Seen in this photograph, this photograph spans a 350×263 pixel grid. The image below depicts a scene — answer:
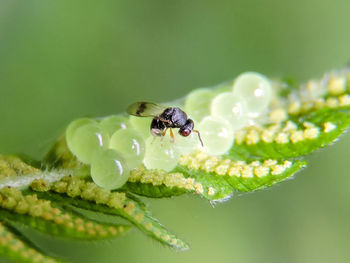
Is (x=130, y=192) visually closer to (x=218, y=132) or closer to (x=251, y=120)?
(x=218, y=132)

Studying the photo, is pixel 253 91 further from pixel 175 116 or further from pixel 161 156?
pixel 161 156

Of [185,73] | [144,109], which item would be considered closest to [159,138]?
[144,109]

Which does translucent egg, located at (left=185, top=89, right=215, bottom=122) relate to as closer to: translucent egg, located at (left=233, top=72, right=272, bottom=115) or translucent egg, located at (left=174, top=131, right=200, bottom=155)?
translucent egg, located at (left=233, top=72, right=272, bottom=115)

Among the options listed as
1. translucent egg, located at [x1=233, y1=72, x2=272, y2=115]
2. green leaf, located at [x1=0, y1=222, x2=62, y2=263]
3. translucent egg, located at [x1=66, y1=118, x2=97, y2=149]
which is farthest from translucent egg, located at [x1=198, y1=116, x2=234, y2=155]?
green leaf, located at [x1=0, y1=222, x2=62, y2=263]

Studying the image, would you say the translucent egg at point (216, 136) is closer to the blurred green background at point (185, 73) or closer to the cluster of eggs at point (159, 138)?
the cluster of eggs at point (159, 138)

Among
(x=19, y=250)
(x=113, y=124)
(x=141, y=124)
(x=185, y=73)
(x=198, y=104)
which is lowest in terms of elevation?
(x=19, y=250)

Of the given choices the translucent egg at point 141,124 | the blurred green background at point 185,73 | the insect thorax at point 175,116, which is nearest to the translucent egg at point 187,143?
the insect thorax at point 175,116
